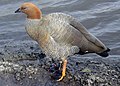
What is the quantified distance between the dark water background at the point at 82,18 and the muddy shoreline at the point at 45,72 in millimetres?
1715

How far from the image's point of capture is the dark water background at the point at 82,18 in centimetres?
852

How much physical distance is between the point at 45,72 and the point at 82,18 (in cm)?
378

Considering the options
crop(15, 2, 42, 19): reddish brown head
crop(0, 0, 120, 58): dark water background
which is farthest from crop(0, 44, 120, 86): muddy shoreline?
crop(0, 0, 120, 58): dark water background

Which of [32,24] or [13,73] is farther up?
[32,24]

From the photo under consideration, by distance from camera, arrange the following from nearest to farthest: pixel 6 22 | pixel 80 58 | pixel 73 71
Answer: pixel 73 71 < pixel 80 58 < pixel 6 22

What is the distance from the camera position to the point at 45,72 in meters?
5.82

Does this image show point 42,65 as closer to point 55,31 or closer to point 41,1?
point 55,31

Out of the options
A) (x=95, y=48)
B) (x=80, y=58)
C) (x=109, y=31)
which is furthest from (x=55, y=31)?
(x=109, y=31)

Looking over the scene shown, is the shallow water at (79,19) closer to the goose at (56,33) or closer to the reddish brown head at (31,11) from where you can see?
the goose at (56,33)

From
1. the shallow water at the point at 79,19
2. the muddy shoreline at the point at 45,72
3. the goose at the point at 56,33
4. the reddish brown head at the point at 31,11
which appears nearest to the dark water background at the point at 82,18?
the shallow water at the point at 79,19

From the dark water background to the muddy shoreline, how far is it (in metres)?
1.71

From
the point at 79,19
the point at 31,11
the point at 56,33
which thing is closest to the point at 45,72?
the point at 56,33

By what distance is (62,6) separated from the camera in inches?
396

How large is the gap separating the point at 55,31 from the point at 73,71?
0.75 metres
